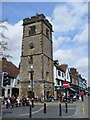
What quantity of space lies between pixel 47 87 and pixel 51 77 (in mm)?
4311

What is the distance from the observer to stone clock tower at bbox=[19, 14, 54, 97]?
53906 mm

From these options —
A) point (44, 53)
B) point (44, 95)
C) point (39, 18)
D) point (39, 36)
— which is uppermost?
point (39, 18)

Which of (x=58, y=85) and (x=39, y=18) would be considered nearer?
(x=39, y=18)

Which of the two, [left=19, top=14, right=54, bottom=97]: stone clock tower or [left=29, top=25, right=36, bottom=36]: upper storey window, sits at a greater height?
[left=29, top=25, right=36, bottom=36]: upper storey window

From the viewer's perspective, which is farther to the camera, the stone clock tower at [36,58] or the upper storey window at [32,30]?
the upper storey window at [32,30]

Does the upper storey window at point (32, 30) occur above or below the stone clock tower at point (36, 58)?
above

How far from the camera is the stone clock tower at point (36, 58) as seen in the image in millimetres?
53906

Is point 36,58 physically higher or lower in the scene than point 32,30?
lower

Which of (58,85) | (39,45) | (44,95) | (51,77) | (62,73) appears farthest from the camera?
(62,73)

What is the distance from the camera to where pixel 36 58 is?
55.4 meters

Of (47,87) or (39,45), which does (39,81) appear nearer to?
(47,87)

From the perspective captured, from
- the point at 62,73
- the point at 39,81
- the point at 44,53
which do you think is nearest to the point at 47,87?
the point at 39,81

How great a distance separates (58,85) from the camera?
64625 millimetres

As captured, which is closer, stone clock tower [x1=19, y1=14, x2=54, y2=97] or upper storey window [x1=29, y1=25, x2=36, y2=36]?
stone clock tower [x1=19, y1=14, x2=54, y2=97]
